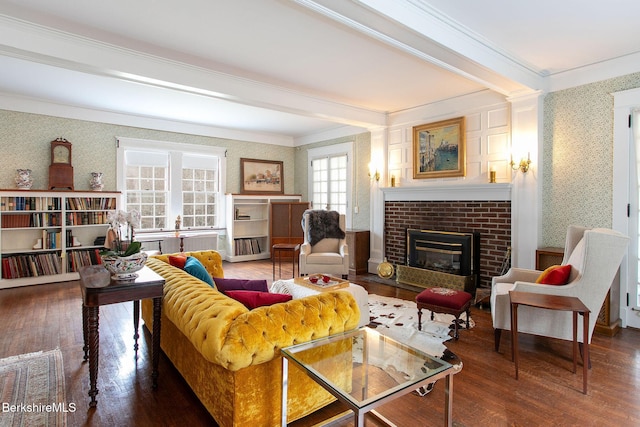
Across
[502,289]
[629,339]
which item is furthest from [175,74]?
[629,339]

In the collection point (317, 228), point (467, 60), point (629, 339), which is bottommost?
point (629, 339)

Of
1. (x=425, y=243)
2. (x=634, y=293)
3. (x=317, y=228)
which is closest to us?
(x=634, y=293)

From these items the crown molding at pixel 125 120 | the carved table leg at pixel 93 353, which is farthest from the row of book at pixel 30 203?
the carved table leg at pixel 93 353

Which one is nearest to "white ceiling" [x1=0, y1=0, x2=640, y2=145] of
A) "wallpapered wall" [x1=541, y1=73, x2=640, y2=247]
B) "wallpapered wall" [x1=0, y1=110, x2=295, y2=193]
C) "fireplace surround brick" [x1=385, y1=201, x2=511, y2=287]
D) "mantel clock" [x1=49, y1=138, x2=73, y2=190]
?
"wallpapered wall" [x1=541, y1=73, x2=640, y2=247]

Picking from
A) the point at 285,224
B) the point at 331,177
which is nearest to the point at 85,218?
the point at 285,224

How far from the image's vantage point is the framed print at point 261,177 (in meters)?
7.87

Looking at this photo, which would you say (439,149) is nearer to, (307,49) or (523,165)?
(523,165)

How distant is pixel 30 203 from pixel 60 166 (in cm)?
71

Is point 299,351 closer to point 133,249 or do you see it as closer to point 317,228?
point 133,249

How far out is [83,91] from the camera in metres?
4.96

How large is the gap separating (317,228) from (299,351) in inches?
160

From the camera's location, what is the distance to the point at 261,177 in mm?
8094

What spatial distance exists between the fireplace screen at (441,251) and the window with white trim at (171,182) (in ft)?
Result: 14.0

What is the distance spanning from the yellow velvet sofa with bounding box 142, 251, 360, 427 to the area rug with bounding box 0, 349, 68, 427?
828 mm
